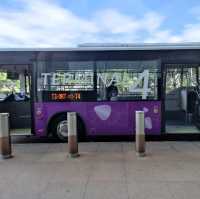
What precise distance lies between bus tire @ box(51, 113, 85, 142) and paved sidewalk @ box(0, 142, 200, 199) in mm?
898

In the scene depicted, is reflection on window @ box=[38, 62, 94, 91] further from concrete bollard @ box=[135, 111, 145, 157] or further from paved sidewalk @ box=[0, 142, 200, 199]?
concrete bollard @ box=[135, 111, 145, 157]

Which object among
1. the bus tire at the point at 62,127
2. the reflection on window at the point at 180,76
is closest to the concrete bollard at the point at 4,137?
the bus tire at the point at 62,127

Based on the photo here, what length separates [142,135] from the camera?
26.0 feet

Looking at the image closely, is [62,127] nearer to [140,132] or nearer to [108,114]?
[108,114]

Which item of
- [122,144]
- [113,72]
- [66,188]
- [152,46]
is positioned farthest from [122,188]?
[152,46]

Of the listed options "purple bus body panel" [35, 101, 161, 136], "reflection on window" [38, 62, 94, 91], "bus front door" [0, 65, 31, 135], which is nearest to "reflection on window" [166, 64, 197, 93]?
"purple bus body panel" [35, 101, 161, 136]

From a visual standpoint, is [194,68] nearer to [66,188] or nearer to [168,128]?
[168,128]

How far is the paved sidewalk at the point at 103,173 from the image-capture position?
17.9 feet

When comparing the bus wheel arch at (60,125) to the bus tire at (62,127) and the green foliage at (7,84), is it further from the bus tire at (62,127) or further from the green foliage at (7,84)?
the green foliage at (7,84)

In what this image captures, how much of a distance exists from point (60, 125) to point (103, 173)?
3.78 metres

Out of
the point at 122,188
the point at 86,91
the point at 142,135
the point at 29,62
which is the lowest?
the point at 122,188

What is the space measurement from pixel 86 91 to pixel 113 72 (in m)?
0.93

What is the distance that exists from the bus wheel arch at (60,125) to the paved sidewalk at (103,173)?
0.89 m

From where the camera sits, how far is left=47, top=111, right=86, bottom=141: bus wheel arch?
32.7 feet
